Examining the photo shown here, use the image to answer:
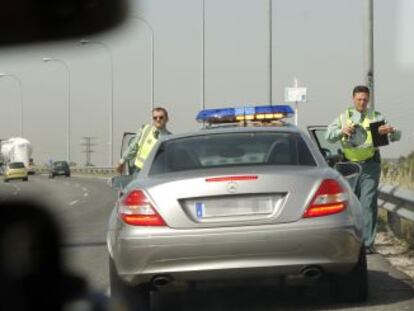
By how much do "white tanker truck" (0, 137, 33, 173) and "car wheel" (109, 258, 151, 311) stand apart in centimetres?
6012

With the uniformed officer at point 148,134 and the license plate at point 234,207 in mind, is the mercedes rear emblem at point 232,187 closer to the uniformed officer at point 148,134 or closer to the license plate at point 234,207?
the license plate at point 234,207

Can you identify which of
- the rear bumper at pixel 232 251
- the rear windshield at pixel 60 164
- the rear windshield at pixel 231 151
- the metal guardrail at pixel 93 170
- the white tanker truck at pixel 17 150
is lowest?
the metal guardrail at pixel 93 170

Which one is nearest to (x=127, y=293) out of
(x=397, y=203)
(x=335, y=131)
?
(x=335, y=131)

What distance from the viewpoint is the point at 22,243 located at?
11.5 ft

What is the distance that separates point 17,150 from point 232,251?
61.2m

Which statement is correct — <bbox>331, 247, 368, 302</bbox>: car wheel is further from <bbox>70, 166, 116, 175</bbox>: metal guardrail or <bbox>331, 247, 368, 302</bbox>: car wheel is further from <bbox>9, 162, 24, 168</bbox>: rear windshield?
<bbox>70, 166, 116, 175</bbox>: metal guardrail

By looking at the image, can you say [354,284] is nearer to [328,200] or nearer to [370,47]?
[328,200]

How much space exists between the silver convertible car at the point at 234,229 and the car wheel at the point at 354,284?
0.01 metres

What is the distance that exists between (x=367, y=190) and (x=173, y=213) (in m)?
3.98

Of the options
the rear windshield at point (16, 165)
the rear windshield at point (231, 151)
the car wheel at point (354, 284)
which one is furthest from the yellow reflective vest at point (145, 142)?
the rear windshield at point (16, 165)

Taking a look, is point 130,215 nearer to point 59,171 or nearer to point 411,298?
point 411,298

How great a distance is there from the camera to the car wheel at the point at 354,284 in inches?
251

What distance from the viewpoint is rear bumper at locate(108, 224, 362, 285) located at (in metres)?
5.91

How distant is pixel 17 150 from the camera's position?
65.3m
